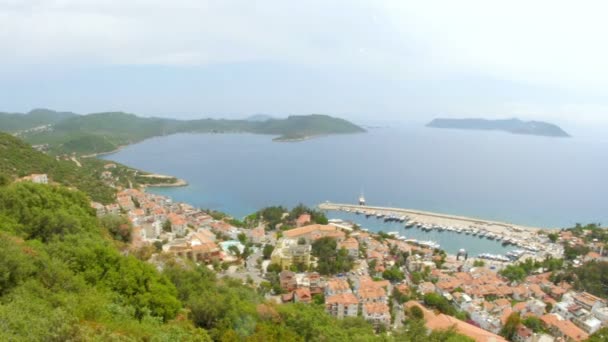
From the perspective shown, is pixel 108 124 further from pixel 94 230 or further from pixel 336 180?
pixel 94 230

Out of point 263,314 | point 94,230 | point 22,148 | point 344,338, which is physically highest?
point 22,148

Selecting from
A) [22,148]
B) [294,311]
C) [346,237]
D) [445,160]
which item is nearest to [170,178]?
[22,148]

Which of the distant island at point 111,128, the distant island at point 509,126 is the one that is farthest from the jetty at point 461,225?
the distant island at point 509,126

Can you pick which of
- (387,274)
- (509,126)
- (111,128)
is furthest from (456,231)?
(509,126)

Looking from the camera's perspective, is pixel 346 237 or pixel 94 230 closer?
pixel 94 230

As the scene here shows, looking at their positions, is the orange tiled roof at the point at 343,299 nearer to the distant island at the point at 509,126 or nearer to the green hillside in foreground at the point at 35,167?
the green hillside in foreground at the point at 35,167

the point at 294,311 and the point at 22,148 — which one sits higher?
the point at 22,148

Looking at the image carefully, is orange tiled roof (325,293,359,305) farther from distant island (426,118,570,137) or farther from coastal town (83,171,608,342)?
distant island (426,118,570,137)
